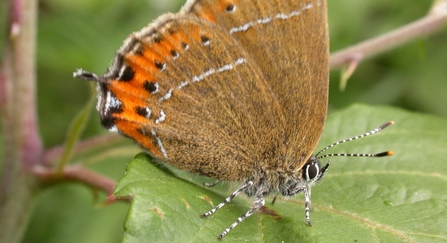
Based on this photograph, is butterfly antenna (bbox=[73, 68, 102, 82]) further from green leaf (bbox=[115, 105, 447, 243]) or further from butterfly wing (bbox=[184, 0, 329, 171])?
butterfly wing (bbox=[184, 0, 329, 171])

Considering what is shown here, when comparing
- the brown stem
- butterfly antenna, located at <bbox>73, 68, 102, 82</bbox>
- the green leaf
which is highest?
butterfly antenna, located at <bbox>73, 68, 102, 82</bbox>

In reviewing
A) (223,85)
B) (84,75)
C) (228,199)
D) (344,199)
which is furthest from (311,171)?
(84,75)

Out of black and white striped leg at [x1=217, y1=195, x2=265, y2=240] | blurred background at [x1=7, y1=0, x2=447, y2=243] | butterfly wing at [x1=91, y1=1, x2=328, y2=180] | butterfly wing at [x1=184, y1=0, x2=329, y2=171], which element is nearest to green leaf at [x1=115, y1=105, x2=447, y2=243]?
black and white striped leg at [x1=217, y1=195, x2=265, y2=240]

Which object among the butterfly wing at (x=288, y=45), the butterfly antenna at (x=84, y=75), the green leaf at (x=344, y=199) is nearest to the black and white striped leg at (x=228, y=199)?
the green leaf at (x=344, y=199)

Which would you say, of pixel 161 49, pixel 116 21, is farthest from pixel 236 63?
pixel 116 21

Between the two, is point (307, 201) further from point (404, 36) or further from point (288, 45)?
point (404, 36)
